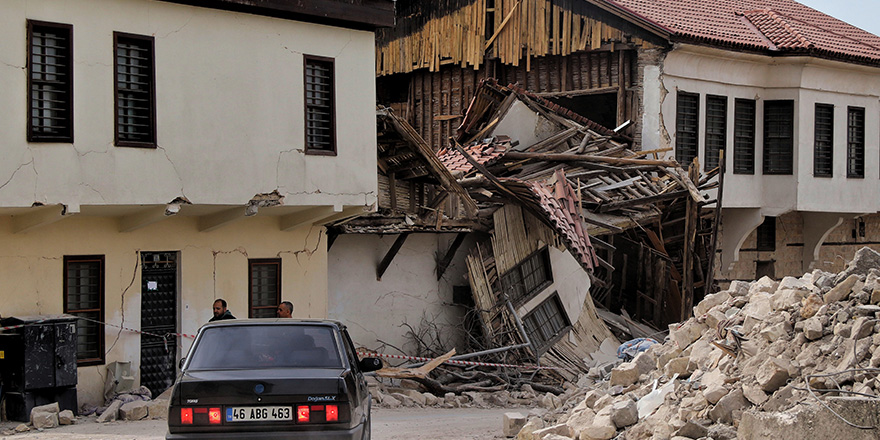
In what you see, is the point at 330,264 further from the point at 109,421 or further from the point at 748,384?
the point at 748,384

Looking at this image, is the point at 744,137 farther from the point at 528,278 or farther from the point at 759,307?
the point at 759,307

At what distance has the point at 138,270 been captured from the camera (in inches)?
594

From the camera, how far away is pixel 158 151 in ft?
45.8

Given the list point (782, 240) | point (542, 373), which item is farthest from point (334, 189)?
point (782, 240)

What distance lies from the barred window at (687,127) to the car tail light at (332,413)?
18.0m

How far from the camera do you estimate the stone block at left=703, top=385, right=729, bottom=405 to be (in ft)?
30.7

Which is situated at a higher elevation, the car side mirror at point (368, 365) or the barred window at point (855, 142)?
the barred window at point (855, 142)

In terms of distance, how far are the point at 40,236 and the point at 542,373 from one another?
9095 millimetres

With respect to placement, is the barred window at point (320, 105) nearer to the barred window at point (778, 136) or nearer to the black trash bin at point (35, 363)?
the black trash bin at point (35, 363)

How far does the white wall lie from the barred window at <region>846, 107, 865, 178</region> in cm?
16

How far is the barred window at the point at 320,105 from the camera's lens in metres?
15.9

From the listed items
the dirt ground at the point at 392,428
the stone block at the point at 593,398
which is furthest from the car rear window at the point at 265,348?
the stone block at the point at 593,398

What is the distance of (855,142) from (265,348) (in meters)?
22.8

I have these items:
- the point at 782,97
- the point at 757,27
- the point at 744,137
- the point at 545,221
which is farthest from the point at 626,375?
the point at 757,27
